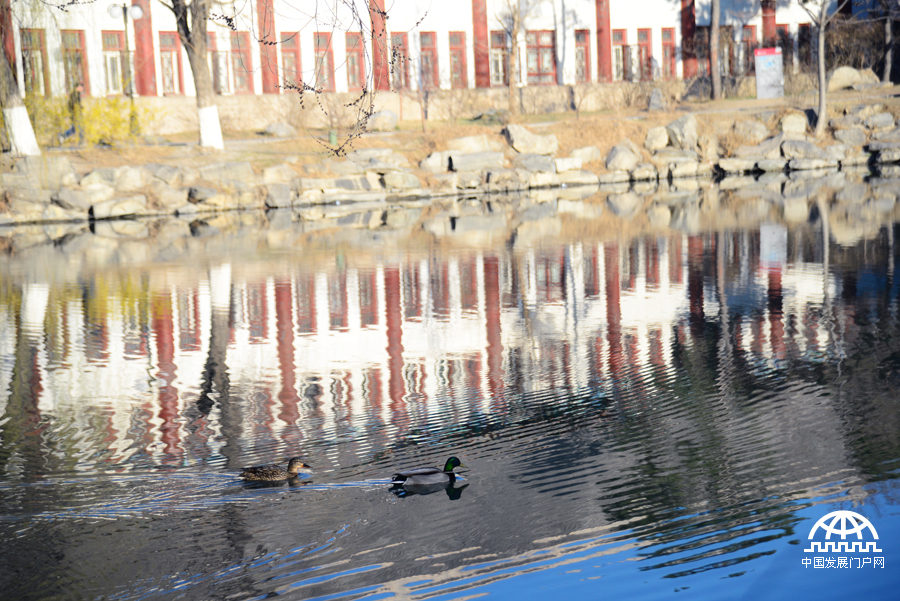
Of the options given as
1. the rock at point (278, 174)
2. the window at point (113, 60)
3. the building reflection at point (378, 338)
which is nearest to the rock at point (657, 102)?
the rock at point (278, 174)

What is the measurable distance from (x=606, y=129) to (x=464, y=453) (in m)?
33.5

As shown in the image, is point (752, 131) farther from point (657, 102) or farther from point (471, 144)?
point (471, 144)

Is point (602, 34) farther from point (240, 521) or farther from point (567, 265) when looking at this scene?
point (240, 521)

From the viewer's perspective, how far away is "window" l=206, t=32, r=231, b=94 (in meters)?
43.6

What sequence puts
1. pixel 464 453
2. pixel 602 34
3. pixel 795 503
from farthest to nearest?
pixel 602 34
pixel 464 453
pixel 795 503

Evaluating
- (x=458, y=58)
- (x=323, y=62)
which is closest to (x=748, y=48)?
(x=458, y=58)

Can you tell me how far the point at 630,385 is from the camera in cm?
1021

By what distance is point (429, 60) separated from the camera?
4709 cm

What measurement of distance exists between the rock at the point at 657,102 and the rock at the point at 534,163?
979cm

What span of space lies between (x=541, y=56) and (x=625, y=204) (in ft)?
71.6

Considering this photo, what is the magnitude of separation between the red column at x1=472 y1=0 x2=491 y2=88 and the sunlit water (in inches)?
1302

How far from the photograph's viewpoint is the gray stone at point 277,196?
32.7 meters

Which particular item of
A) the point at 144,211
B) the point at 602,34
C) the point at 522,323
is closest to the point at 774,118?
the point at 602,34

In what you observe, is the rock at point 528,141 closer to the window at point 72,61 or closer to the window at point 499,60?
the window at point 499,60
